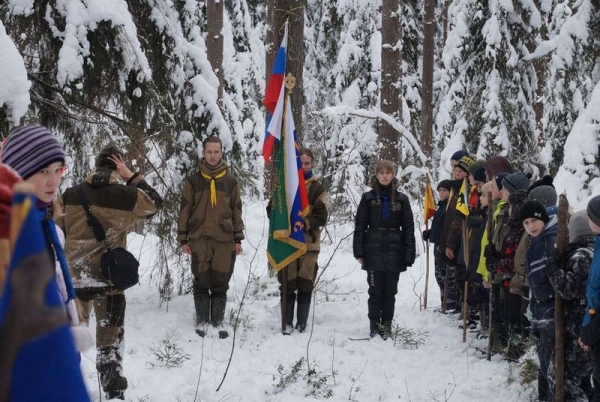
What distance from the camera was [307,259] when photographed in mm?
7129

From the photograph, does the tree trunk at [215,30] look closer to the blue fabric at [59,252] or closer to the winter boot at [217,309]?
the winter boot at [217,309]

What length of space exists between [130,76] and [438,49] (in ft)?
69.7

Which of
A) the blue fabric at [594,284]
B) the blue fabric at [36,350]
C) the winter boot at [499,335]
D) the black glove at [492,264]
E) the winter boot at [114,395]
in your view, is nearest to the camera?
the blue fabric at [36,350]

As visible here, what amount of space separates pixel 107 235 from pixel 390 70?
337 inches

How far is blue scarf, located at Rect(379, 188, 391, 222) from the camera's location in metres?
6.96

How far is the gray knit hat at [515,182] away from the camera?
5.78 meters

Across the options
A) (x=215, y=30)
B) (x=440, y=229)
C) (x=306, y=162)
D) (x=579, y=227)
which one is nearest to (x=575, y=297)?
(x=579, y=227)

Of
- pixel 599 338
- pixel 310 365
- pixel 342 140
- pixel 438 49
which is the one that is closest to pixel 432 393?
pixel 310 365

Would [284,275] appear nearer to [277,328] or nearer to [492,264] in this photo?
[277,328]

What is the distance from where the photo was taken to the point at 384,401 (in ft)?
16.6

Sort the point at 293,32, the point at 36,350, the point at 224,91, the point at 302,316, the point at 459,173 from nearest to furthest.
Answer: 1. the point at 36,350
2. the point at 302,316
3. the point at 459,173
4. the point at 293,32
5. the point at 224,91

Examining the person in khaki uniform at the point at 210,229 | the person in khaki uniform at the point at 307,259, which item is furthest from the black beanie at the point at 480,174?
the person in khaki uniform at the point at 210,229

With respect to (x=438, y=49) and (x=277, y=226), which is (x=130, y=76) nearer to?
(x=277, y=226)

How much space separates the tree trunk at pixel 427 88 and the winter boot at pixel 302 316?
8485 millimetres
